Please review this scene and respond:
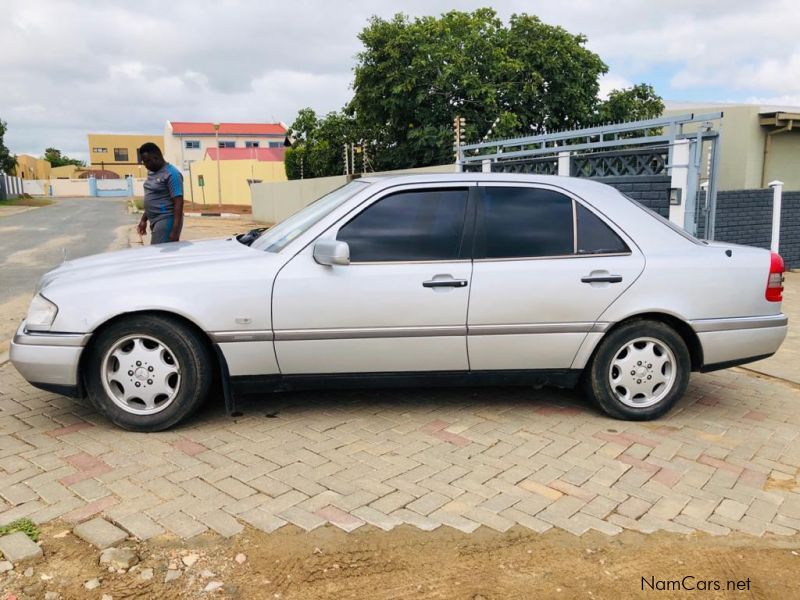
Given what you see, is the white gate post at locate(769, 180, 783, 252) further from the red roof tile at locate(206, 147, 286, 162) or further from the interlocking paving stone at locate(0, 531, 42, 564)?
the red roof tile at locate(206, 147, 286, 162)

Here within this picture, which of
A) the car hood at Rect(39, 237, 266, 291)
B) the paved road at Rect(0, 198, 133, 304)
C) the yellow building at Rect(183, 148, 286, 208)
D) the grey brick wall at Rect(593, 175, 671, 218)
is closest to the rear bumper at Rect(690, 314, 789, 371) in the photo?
the car hood at Rect(39, 237, 266, 291)

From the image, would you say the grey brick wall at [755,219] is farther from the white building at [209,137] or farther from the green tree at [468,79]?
the white building at [209,137]

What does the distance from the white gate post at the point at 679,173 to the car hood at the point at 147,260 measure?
5.79 metres

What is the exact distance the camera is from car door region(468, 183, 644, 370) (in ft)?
14.0

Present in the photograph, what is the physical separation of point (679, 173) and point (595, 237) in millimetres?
4587

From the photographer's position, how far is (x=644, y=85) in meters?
25.3

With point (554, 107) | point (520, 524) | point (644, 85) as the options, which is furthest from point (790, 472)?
point (644, 85)

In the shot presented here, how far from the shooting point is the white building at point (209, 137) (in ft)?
237

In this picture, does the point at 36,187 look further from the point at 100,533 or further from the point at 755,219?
the point at 100,533

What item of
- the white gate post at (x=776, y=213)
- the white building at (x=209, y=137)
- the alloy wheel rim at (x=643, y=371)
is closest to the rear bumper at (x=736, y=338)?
the alloy wheel rim at (x=643, y=371)

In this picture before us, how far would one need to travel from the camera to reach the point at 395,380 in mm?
4320

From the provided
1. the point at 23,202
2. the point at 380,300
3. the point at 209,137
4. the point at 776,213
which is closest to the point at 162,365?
the point at 380,300

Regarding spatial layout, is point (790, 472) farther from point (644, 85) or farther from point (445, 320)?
point (644, 85)

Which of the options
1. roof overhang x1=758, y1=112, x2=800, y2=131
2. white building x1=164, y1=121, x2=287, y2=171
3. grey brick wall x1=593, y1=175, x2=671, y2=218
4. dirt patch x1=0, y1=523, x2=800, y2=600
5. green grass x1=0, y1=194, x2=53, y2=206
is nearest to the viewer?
dirt patch x1=0, y1=523, x2=800, y2=600
